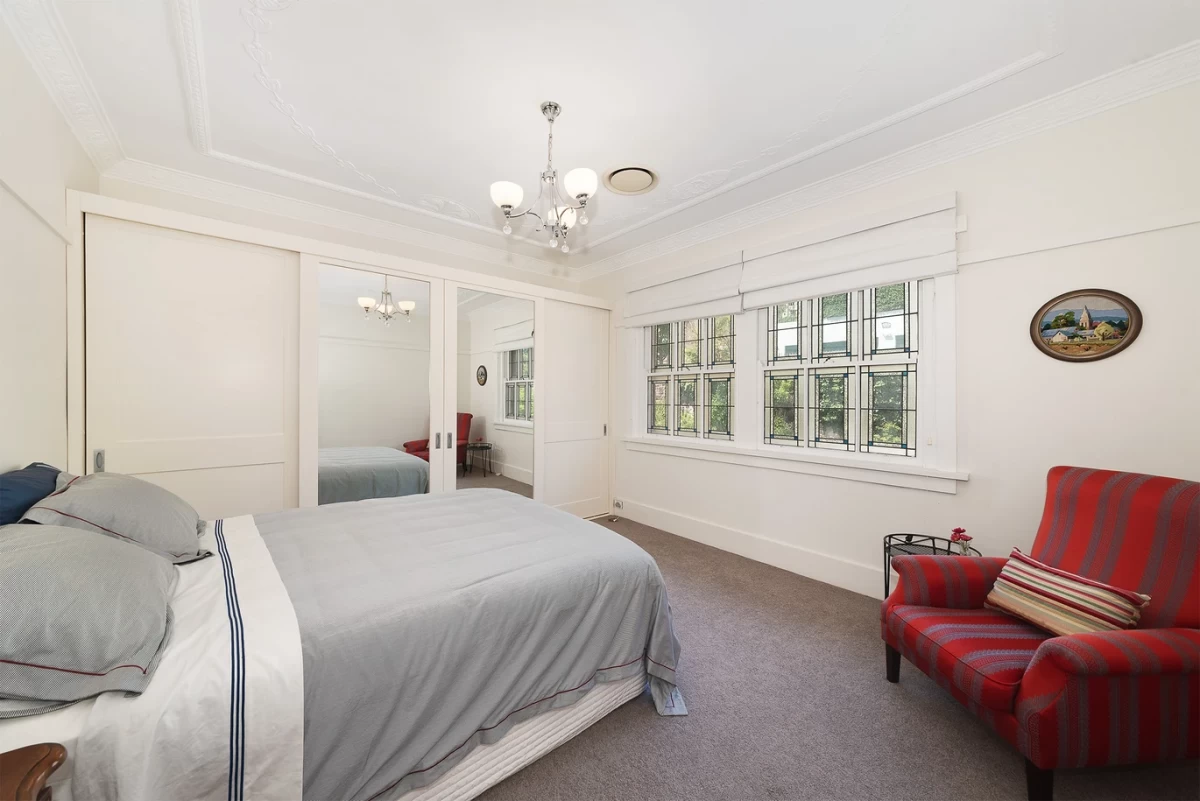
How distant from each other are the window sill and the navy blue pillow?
3.79 meters

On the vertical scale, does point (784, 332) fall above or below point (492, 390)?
above

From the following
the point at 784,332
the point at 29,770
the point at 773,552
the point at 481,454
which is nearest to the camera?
the point at 29,770

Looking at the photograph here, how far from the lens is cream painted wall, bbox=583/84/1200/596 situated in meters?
2.04

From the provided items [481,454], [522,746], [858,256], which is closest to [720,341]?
[858,256]

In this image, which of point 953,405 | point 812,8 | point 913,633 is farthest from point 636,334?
point 913,633

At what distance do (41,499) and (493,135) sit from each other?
254 centimetres

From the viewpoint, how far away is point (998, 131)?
248 centimetres

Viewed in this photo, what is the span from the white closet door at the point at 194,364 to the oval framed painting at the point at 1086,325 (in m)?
4.49

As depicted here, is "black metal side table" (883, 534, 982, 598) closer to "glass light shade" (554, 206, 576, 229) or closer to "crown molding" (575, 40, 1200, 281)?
"crown molding" (575, 40, 1200, 281)

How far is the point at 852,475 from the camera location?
121 inches

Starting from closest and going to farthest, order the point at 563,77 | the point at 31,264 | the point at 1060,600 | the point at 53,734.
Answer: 1. the point at 53,734
2. the point at 1060,600
3. the point at 31,264
4. the point at 563,77

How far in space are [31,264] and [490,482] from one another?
2828 millimetres

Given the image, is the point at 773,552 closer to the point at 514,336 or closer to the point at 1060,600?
the point at 1060,600

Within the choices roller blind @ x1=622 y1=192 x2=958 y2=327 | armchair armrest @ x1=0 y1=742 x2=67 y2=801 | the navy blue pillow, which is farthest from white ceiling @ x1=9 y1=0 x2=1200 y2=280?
armchair armrest @ x1=0 y1=742 x2=67 y2=801
